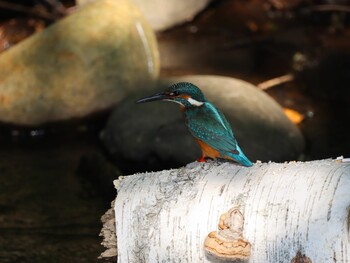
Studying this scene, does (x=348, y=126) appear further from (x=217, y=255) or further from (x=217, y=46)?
(x=217, y=255)

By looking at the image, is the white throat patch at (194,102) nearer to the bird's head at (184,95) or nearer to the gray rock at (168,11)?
the bird's head at (184,95)

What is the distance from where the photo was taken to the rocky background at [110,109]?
540 cm

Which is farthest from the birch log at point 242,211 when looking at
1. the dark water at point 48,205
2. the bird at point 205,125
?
the dark water at point 48,205

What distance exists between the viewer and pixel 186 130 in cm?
584

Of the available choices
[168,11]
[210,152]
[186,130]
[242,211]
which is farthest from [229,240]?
[168,11]

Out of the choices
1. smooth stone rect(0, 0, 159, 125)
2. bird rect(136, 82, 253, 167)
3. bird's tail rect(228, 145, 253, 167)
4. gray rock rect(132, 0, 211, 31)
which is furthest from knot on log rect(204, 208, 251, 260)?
gray rock rect(132, 0, 211, 31)

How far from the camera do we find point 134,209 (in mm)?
2959

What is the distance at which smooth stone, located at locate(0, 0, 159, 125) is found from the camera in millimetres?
6559

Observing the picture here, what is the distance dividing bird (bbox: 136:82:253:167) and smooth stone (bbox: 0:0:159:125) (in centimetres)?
295

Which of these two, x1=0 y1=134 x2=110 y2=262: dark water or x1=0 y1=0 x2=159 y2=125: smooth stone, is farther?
x1=0 y1=0 x2=159 y2=125: smooth stone

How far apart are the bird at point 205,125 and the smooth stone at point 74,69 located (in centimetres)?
295

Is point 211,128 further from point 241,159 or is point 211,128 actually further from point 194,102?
point 241,159

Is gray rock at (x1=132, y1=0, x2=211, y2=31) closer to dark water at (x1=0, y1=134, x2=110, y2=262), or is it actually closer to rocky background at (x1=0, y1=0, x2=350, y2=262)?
rocky background at (x1=0, y1=0, x2=350, y2=262)

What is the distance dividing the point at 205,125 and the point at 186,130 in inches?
88.2
